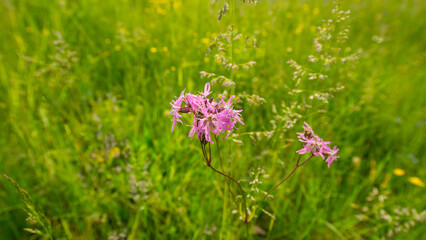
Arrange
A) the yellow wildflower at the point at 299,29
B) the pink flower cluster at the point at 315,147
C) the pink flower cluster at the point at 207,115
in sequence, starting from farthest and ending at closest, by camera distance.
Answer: the yellow wildflower at the point at 299,29
the pink flower cluster at the point at 315,147
the pink flower cluster at the point at 207,115

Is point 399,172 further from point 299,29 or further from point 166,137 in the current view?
point 299,29

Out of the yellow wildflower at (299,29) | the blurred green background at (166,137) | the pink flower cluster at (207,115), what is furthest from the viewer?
the yellow wildflower at (299,29)

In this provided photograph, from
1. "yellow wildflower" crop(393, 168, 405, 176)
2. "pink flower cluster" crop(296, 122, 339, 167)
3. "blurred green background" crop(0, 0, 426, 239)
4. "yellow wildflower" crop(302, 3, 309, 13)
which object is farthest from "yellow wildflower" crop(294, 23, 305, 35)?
"pink flower cluster" crop(296, 122, 339, 167)

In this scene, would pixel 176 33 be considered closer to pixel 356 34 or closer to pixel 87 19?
pixel 87 19

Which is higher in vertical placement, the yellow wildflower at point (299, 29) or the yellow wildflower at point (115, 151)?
the yellow wildflower at point (299, 29)

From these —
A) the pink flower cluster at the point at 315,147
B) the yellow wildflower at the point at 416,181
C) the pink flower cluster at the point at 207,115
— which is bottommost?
the yellow wildflower at the point at 416,181

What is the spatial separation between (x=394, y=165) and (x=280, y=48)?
1551 mm

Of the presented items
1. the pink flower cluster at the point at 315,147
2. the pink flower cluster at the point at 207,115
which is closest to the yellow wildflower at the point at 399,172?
the pink flower cluster at the point at 315,147

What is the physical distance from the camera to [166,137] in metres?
1.94

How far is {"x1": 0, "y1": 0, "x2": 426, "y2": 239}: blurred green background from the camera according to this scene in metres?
1.80

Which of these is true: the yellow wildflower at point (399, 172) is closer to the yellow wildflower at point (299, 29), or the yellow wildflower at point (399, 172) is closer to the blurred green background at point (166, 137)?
the blurred green background at point (166, 137)

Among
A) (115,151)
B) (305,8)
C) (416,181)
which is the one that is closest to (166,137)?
(115,151)

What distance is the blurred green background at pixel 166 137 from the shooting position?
1801 mm

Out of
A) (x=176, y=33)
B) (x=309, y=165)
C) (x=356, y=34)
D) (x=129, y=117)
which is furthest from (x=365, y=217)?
(x=356, y=34)
